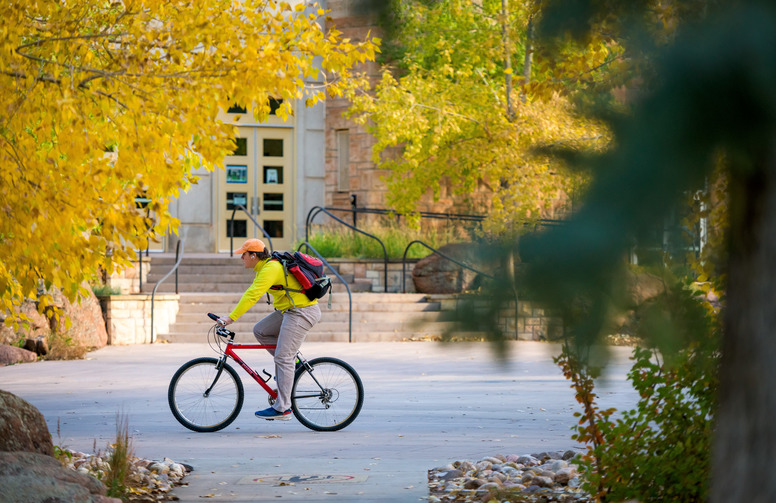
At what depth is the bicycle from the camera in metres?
8.05

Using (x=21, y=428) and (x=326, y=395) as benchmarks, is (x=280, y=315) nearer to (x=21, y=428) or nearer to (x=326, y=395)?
(x=326, y=395)

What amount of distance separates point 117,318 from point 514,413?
9207mm

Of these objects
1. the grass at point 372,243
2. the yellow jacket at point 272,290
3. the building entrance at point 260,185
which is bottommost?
the yellow jacket at point 272,290

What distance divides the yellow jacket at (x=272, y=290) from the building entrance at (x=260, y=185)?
17.5 metres

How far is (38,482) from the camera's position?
4.28 metres

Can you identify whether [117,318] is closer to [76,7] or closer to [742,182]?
[76,7]

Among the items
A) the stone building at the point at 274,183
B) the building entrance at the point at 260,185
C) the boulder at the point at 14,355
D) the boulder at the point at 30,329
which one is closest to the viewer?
the boulder at the point at 14,355

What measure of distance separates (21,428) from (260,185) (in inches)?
812

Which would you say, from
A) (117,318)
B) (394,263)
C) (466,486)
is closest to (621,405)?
(466,486)

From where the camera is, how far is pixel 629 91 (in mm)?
1264

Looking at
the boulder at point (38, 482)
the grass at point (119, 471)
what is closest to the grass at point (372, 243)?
the grass at point (119, 471)

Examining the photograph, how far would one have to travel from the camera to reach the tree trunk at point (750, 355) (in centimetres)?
132

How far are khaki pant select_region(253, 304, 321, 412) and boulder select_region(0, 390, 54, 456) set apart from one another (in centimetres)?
264

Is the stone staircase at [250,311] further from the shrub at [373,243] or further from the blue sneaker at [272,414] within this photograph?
the blue sneaker at [272,414]
